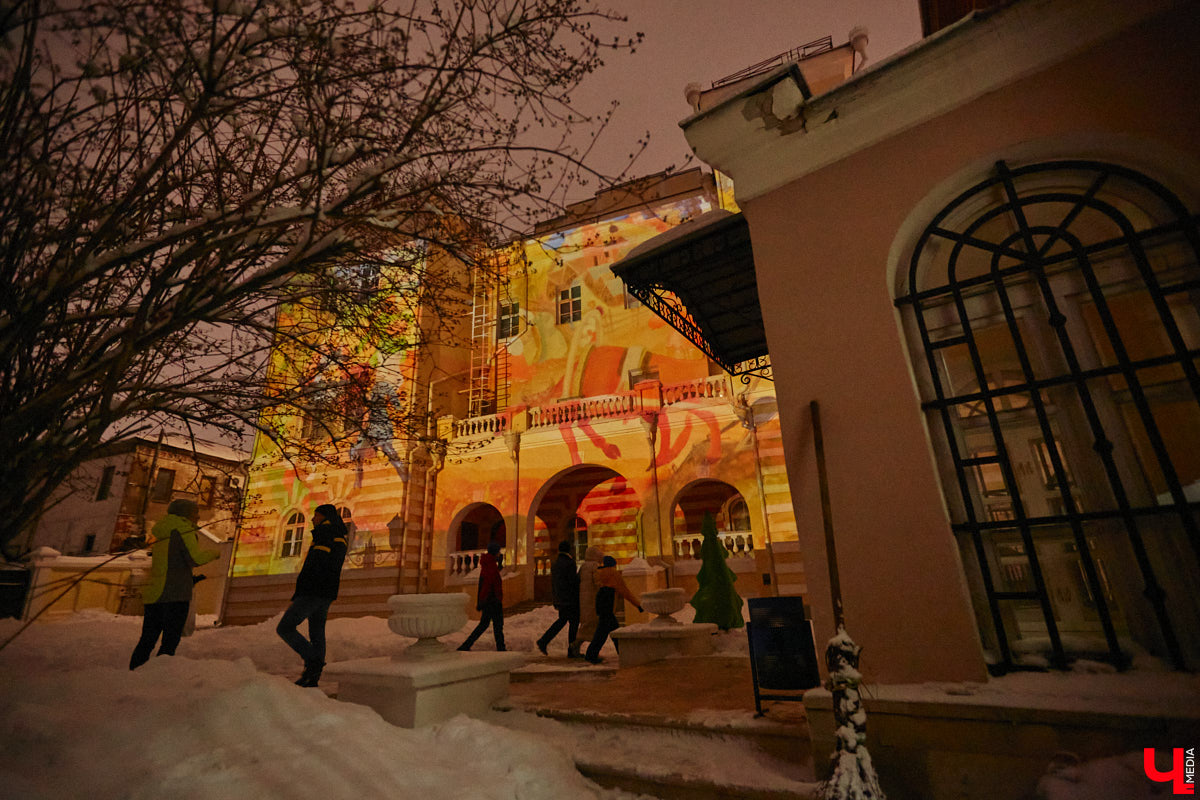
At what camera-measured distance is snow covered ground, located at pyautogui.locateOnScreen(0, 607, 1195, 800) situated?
238 centimetres

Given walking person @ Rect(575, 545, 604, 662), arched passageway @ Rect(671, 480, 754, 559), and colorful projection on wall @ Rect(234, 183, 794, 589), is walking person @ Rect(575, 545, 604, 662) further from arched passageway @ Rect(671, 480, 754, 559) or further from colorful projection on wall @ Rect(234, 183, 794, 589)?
arched passageway @ Rect(671, 480, 754, 559)

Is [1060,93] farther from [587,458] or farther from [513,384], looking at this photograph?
[513,384]

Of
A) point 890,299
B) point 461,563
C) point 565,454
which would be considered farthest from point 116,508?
point 890,299

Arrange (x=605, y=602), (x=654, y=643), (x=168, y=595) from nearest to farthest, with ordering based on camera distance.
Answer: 1. (x=168, y=595)
2. (x=654, y=643)
3. (x=605, y=602)

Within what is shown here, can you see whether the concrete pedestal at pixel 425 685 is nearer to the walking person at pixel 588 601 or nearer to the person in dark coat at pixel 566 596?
the person in dark coat at pixel 566 596

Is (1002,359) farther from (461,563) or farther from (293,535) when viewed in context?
(293,535)

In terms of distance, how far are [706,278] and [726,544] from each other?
8.89 m

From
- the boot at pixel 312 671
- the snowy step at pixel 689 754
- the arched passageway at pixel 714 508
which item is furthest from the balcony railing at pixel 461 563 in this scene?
the snowy step at pixel 689 754

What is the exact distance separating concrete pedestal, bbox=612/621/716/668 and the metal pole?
13.2 ft

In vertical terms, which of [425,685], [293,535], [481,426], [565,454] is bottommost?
[425,685]

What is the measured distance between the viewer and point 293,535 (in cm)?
1680

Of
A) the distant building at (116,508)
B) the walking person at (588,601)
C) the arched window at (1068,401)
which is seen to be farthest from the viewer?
the distant building at (116,508)

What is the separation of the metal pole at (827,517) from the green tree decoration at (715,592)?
5233mm

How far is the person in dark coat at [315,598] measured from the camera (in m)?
4.87
